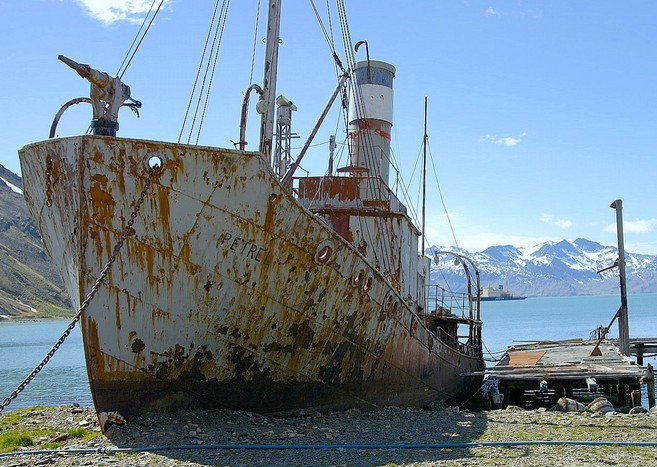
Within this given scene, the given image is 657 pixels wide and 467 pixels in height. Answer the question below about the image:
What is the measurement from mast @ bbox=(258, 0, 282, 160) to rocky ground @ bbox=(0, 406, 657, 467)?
14.1 feet

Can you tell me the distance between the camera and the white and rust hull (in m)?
9.43

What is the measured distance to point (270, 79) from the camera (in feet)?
38.3

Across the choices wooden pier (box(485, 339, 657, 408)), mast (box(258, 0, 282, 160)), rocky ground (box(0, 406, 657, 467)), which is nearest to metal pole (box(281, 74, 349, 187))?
mast (box(258, 0, 282, 160))

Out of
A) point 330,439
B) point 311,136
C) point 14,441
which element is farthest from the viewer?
point 311,136

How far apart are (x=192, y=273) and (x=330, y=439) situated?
3.01m

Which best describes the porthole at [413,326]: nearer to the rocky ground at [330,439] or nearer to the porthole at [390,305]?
the porthole at [390,305]

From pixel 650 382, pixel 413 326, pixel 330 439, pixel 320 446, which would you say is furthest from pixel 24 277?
pixel 320 446

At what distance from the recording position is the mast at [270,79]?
11406 mm

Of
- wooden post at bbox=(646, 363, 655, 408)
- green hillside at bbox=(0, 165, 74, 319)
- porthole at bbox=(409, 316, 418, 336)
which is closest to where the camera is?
porthole at bbox=(409, 316, 418, 336)

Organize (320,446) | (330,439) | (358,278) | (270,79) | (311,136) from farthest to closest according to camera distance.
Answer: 1. (311,136)
2. (358,278)
3. (270,79)
4. (330,439)
5. (320,446)

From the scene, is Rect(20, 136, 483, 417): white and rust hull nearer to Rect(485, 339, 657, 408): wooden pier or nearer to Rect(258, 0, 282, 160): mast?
Rect(258, 0, 282, 160): mast

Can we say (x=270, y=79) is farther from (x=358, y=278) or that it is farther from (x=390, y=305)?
(x=390, y=305)

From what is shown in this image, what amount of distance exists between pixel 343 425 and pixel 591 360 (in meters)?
14.0

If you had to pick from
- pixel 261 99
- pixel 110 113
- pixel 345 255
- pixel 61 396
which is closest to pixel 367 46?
pixel 261 99
